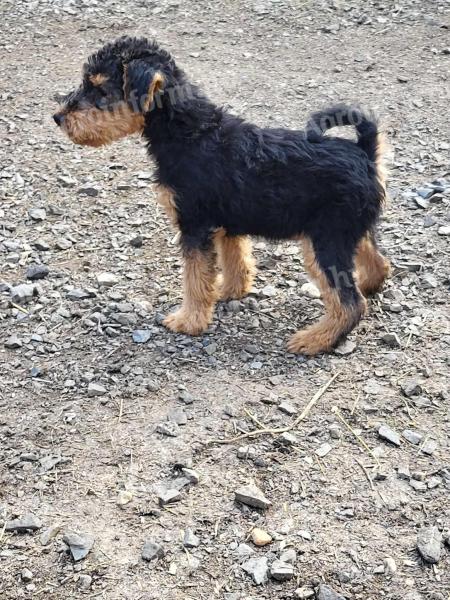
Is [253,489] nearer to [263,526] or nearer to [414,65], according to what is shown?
[263,526]

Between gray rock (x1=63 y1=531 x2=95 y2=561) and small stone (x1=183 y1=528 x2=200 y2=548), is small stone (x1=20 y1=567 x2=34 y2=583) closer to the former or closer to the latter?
gray rock (x1=63 y1=531 x2=95 y2=561)

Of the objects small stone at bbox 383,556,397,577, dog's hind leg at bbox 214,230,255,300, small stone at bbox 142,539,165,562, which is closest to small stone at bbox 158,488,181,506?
small stone at bbox 142,539,165,562

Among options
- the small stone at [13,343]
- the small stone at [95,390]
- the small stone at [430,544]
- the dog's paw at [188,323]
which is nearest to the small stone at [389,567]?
the small stone at [430,544]

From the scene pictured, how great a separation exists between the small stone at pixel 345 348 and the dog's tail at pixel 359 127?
1.34 meters

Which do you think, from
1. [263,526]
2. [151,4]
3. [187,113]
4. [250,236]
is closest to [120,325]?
[250,236]

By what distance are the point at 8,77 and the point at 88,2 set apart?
9.00 ft

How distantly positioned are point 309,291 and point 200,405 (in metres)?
1.83

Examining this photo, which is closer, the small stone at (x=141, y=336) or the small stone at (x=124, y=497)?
the small stone at (x=124, y=497)

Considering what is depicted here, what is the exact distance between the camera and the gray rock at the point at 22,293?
7.01 m

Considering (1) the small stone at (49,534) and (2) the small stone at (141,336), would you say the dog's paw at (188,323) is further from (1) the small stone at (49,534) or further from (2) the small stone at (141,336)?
(1) the small stone at (49,534)

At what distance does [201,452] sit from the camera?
5520 millimetres

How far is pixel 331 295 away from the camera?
635 cm

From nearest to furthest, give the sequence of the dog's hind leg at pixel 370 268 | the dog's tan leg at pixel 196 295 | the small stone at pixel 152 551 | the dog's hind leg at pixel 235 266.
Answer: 1. the small stone at pixel 152 551
2. the dog's tan leg at pixel 196 295
3. the dog's hind leg at pixel 370 268
4. the dog's hind leg at pixel 235 266

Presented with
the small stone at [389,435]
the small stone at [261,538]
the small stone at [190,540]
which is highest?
the small stone at [190,540]
